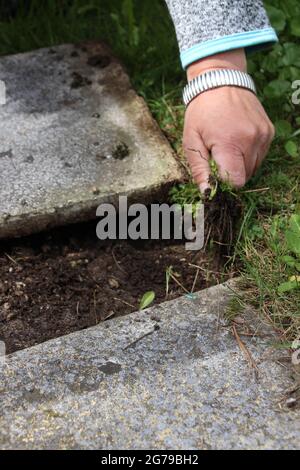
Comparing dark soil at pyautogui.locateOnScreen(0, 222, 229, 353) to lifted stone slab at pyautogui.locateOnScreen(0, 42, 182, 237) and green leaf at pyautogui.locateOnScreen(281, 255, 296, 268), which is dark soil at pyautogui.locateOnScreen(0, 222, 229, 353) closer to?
lifted stone slab at pyautogui.locateOnScreen(0, 42, 182, 237)

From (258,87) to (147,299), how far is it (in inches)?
35.7

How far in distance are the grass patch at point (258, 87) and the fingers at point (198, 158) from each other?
5.8 inches

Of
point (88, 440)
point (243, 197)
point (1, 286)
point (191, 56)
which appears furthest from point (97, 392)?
point (191, 56)

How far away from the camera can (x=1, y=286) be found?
1925mm

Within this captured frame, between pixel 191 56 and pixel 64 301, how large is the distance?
0.74 metres

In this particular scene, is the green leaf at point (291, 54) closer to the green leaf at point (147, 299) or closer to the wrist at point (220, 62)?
the wrist at point (220, 62)

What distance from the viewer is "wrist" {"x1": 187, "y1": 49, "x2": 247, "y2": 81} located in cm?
196

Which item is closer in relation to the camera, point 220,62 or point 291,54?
point 220,62

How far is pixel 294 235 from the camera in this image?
1.83 m

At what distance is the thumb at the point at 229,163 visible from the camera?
1892mm

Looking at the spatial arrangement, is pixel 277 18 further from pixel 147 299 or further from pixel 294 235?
pixel 147 299

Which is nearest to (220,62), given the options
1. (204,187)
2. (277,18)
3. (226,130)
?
(226,130)
